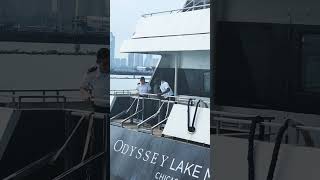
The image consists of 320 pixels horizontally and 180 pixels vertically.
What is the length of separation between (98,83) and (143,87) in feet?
4.19

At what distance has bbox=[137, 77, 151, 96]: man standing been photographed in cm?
284

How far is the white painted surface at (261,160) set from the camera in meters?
1.01

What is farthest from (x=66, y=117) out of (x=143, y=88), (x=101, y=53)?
(x=143, y=88)

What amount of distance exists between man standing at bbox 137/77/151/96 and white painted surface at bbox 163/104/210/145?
0.62ft

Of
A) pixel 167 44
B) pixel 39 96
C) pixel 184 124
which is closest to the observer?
pixel 39 96

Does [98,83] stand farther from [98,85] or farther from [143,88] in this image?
[143,88]

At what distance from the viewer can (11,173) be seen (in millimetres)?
1521

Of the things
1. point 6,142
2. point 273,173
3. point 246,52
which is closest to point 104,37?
point 6,142

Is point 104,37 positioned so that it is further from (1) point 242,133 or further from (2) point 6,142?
(1) point 242,133

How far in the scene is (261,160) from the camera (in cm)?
110

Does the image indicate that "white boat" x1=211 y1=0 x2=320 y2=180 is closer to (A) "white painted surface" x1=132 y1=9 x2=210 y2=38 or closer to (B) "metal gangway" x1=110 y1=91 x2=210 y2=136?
(B) "metal gangway" x1=110 y1=91 x2=210 y2=136

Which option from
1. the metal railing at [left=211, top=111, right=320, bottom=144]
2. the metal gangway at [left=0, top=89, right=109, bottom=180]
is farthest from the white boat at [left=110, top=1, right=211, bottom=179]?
the metal railing at [left=211, top=111, right=320, bottom=144]

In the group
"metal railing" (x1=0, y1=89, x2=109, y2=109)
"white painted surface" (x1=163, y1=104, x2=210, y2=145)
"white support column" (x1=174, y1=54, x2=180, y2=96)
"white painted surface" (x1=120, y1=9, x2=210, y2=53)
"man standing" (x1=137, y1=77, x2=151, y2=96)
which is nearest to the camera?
"metal railing" (x1=0, y1=89, x2=109, y2=109)

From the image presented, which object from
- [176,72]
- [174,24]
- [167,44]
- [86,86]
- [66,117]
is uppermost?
[174,24]
